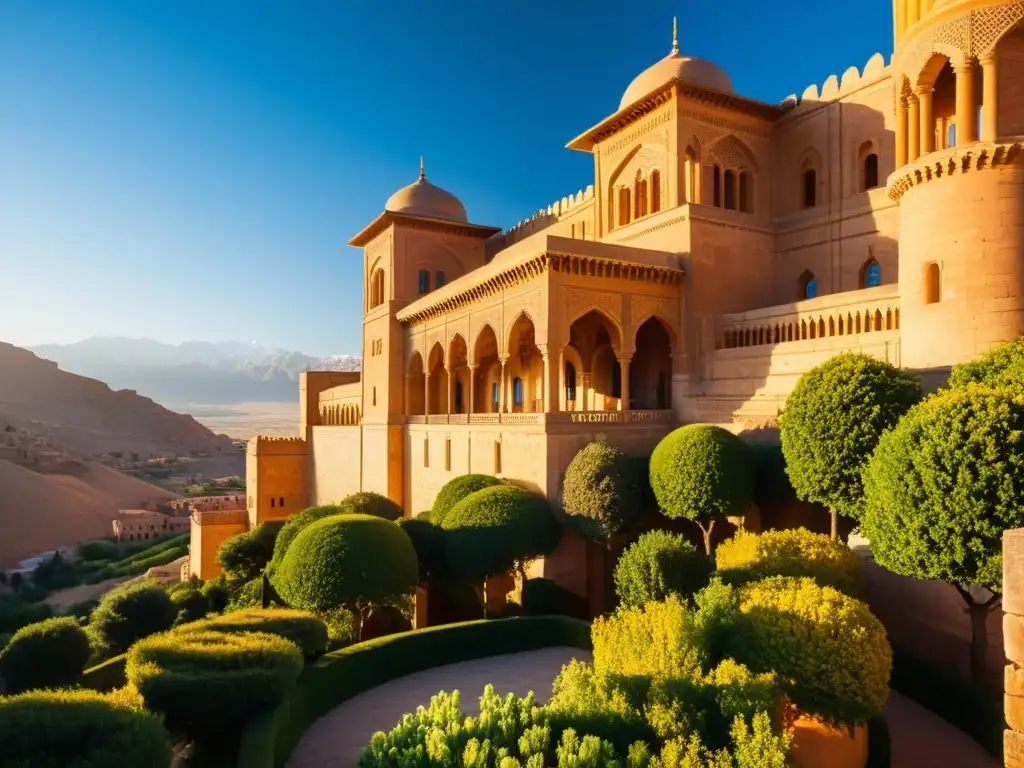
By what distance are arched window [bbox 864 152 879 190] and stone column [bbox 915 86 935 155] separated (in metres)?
5.94

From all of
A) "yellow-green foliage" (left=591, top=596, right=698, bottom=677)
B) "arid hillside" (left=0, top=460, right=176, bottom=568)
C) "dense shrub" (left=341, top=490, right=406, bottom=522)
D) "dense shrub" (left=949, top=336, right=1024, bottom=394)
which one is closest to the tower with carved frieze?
Answer: "dense shrub" (left=949, top=336, right=1024, bottom=394)

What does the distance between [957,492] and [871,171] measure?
45.7ft

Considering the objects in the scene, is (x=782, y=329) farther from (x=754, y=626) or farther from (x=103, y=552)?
(x=103, y=552)

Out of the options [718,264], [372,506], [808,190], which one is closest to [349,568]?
[372,506]

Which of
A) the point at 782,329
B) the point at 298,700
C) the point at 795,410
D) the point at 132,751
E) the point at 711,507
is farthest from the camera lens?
the point at 782,329

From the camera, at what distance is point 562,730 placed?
6828 millimetres

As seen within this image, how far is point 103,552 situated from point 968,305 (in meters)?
48.8

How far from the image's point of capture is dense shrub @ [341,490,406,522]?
2156cm

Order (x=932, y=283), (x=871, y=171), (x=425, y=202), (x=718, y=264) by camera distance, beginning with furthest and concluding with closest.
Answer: (x=425, y=202)
(x=718, y=264)
(x=871, y=171)
(x=932, y=283)

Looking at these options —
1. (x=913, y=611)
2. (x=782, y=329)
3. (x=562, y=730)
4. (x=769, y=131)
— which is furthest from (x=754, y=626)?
(x=769, y=131)

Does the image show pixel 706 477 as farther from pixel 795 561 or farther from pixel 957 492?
pixel 957 492

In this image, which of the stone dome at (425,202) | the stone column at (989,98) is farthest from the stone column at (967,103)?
the stone dome at (425,202)

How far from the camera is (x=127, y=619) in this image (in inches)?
800

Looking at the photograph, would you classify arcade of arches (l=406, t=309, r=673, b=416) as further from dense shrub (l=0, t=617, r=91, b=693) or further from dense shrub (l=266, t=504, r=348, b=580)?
dense shrub (l=0, t=617, r=91, b=693)
